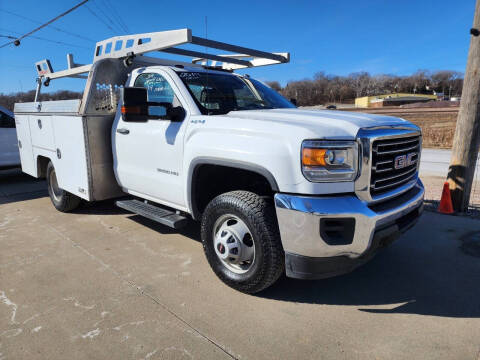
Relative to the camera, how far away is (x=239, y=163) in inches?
109

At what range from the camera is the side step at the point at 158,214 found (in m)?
3.50

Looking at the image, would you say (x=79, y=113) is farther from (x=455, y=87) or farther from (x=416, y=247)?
(x=455, y=87)

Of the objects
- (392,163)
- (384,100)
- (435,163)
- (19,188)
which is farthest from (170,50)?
(384,100)

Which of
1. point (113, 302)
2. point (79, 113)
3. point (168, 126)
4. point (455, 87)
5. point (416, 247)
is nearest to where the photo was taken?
point (113, 302)

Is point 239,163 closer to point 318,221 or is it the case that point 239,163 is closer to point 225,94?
point 318,221

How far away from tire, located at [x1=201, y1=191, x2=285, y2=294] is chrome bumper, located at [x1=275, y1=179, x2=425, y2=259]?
0.53 feet

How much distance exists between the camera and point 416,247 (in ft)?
13.1

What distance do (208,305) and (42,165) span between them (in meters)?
4.64

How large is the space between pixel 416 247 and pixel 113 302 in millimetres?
3317

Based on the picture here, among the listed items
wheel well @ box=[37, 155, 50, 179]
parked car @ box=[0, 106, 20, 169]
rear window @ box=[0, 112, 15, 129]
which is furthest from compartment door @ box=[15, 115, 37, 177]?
rear window @ box=[0, 112, 15, 129]

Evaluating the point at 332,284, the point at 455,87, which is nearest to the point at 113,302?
the point at 332,284

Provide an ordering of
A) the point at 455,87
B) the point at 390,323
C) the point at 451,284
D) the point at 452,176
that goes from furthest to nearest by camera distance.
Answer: the point at 455,87 < the point at 452,176 < the point at 451,284 < the point at 390,323

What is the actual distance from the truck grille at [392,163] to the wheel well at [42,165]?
5.44 meters

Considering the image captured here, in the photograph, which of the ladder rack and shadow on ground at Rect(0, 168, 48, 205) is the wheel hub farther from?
shadow on ground at Rect(0, 168, 48, 205)
